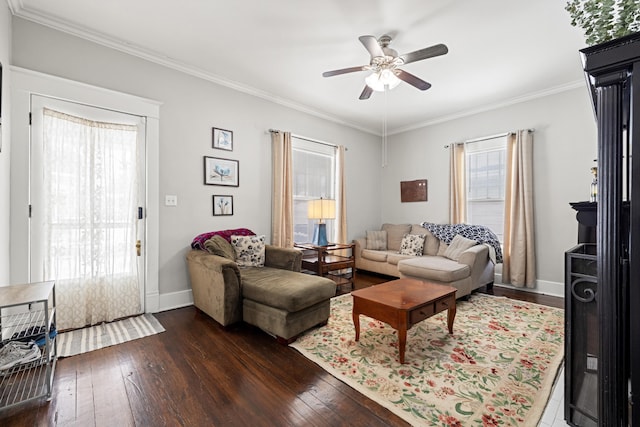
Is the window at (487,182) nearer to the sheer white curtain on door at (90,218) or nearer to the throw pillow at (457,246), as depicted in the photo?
Answer: the throw pillow at (457,246)

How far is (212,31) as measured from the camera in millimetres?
2686

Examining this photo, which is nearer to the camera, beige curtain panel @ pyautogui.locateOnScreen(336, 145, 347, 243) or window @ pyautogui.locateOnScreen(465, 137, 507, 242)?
window @ pyautogui.locateOnScreen(465, 137, 507, 242)

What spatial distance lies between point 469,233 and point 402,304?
2686 millimetres

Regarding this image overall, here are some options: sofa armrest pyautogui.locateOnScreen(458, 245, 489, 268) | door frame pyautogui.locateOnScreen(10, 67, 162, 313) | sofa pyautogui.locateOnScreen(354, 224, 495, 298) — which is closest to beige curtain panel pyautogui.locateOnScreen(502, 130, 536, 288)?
sofa pyautogui.locateOnScreen(354, 224, 495, 298)

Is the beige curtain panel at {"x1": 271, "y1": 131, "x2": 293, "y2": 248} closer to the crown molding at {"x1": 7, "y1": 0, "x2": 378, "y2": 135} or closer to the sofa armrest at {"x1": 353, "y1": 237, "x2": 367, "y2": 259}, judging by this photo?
the crown molding at {"x1": 7, "y1": 0, "x2": 378, "y2": 135}

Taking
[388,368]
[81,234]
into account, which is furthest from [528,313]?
[81,234]

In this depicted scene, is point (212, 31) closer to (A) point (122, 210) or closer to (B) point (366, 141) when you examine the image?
A: (A) point (122, 210)

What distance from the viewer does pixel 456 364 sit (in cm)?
Result: 209

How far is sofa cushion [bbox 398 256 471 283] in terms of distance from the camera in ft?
11.1

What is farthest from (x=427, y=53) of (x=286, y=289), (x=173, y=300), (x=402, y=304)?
(x=173, y=300)

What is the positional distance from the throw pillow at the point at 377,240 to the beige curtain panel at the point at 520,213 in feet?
6.23

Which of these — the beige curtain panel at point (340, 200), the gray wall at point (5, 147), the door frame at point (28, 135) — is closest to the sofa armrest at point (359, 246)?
the beige curtain panel at point (340, 200)

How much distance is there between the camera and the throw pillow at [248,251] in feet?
10.9

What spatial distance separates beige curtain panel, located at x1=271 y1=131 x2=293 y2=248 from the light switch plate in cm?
131
